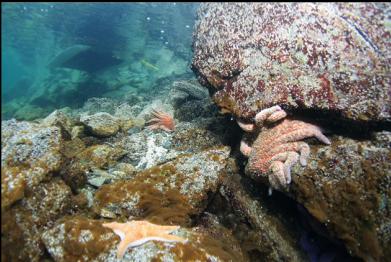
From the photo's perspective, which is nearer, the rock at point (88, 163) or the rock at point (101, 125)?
the rock at point (88, 163)

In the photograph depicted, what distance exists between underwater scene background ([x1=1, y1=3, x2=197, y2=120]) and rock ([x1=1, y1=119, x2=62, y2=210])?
1246cm

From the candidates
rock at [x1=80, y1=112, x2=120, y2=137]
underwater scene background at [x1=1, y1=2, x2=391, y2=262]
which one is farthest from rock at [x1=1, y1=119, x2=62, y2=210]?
rock at [x1=80, y1=112, x2=120, y2=137]

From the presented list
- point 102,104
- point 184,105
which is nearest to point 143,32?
point 102,104

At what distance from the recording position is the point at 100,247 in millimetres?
3377

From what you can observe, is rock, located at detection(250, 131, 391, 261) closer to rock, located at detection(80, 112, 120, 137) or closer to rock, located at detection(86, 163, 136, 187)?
rock, located at detection(86, 163, 136, 187)

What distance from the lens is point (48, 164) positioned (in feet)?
12.0

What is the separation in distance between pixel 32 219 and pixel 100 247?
2.90 feet

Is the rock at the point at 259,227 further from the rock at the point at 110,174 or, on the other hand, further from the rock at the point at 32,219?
the rock at the point at 32,219

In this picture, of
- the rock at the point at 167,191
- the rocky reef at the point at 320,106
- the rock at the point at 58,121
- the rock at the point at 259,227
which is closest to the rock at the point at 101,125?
the rock at the point at 58,121

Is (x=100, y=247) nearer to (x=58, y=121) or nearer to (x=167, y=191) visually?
(x=167, y=191)

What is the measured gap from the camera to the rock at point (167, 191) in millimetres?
4023

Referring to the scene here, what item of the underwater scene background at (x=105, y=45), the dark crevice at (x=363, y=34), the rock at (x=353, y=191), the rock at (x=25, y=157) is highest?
the dark crevice at (x=363, y=34)

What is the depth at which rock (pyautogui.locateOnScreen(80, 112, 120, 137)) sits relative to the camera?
237 inches

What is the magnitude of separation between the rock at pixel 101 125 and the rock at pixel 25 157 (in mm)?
1952
